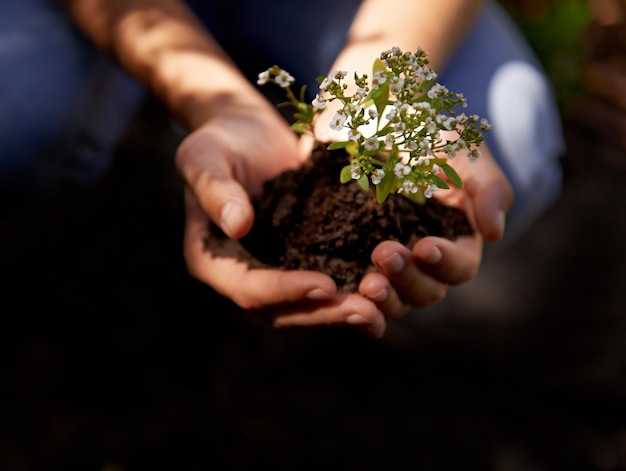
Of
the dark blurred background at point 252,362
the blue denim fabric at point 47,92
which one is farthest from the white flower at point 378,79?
the dark blurred background at point 252,362

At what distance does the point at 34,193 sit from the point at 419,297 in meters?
1.49

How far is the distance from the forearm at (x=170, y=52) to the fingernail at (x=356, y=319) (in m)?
0.81

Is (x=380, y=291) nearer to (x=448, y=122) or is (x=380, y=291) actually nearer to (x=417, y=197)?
(x=417, y=197)

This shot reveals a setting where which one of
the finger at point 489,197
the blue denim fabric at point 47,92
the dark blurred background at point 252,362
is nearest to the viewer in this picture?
the finger at point 489,197

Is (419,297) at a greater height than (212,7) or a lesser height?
lesser

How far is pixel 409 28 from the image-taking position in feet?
6.15

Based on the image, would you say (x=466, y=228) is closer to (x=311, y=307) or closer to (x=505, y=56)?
(x=311, y=307)

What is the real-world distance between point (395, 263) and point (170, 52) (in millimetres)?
1093

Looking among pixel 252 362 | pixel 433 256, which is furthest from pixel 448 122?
pixel 252 362

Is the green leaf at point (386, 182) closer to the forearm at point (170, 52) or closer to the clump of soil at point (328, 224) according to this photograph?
the clump of soil at point (328, 224)

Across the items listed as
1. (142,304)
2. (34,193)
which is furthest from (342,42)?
(142,304)

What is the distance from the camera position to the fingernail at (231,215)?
139 centimetres

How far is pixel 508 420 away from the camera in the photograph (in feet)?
8.71

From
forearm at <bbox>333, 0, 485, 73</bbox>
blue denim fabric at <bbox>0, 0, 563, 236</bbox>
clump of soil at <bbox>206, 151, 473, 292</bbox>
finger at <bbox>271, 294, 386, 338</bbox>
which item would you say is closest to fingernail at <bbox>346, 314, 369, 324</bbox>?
finger at <bbox>271, 294, 386, 338</bbox>
